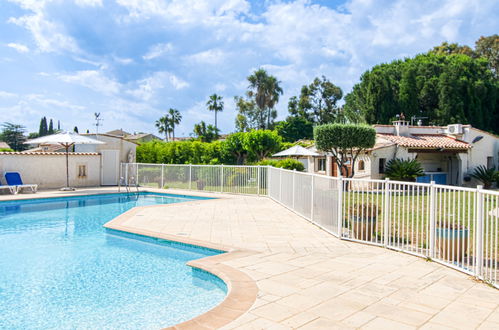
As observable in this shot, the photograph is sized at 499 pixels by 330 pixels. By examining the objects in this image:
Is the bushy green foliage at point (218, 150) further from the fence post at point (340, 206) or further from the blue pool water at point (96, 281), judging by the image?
the fence post at point (340, 206)

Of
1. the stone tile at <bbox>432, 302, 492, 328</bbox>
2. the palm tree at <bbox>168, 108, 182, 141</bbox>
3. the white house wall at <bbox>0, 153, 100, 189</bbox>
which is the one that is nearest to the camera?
the stone tile at <bbox>432, 302, 492, 328</bbox>

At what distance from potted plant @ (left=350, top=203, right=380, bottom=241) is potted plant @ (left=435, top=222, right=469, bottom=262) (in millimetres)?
1381

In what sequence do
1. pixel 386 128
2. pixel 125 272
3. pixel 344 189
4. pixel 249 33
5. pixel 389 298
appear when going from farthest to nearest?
1. pixel 386 128
2. pixel 249 33
3. pixel 344 189
4. pixel 125 272
5. pixel 389 298

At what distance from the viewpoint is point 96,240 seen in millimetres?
8297

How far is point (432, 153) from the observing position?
22734 mm

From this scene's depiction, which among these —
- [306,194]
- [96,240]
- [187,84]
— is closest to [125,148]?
[187,84]

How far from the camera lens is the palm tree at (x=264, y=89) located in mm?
48562

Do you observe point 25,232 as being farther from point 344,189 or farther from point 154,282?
point 344,189

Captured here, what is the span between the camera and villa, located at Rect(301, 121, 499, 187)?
2058cm

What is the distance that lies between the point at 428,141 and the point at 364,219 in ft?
61.4

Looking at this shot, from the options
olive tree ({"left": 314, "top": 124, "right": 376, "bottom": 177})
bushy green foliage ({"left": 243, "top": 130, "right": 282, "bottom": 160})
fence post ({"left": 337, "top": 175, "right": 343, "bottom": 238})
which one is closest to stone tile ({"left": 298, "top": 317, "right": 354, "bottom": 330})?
fence post ({"left": 337, "top": 175, "right": 343, "bottom": 238})

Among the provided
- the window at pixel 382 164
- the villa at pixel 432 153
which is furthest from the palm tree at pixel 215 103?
the window at pixel 382 164

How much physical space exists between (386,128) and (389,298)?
21.2 metres

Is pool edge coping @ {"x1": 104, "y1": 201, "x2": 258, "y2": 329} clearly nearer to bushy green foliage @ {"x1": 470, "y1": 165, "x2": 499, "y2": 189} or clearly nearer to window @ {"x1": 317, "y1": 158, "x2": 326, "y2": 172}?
window @ {"x1": 317, "y1": 158, "x2": 326, "y2": 172}
